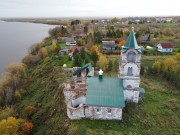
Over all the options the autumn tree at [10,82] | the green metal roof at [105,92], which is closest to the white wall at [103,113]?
the green metal roof at [105,92]

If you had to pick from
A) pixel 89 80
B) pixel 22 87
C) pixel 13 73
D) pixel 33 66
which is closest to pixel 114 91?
pixel 89 80

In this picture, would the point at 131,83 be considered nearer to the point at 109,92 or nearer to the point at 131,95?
the point at 131,95

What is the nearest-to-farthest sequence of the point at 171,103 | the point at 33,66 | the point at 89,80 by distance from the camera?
the point at 89,80 < the point at 171,103 < the point at 33,66

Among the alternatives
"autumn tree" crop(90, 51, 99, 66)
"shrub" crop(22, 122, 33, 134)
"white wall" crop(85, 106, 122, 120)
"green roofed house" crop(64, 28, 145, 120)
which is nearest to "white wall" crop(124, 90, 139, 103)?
"green roofed house" crop(64, 28, 145, 120)

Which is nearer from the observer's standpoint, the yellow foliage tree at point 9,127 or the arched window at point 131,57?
the arched window at point 131,57

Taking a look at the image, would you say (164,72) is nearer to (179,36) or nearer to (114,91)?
(114,91)

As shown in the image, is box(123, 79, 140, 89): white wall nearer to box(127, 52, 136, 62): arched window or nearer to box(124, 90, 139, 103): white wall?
box(124, 90, 139, 103): white wall

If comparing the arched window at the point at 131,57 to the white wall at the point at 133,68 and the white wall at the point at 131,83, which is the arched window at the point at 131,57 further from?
the white wall at the point at 131,83
